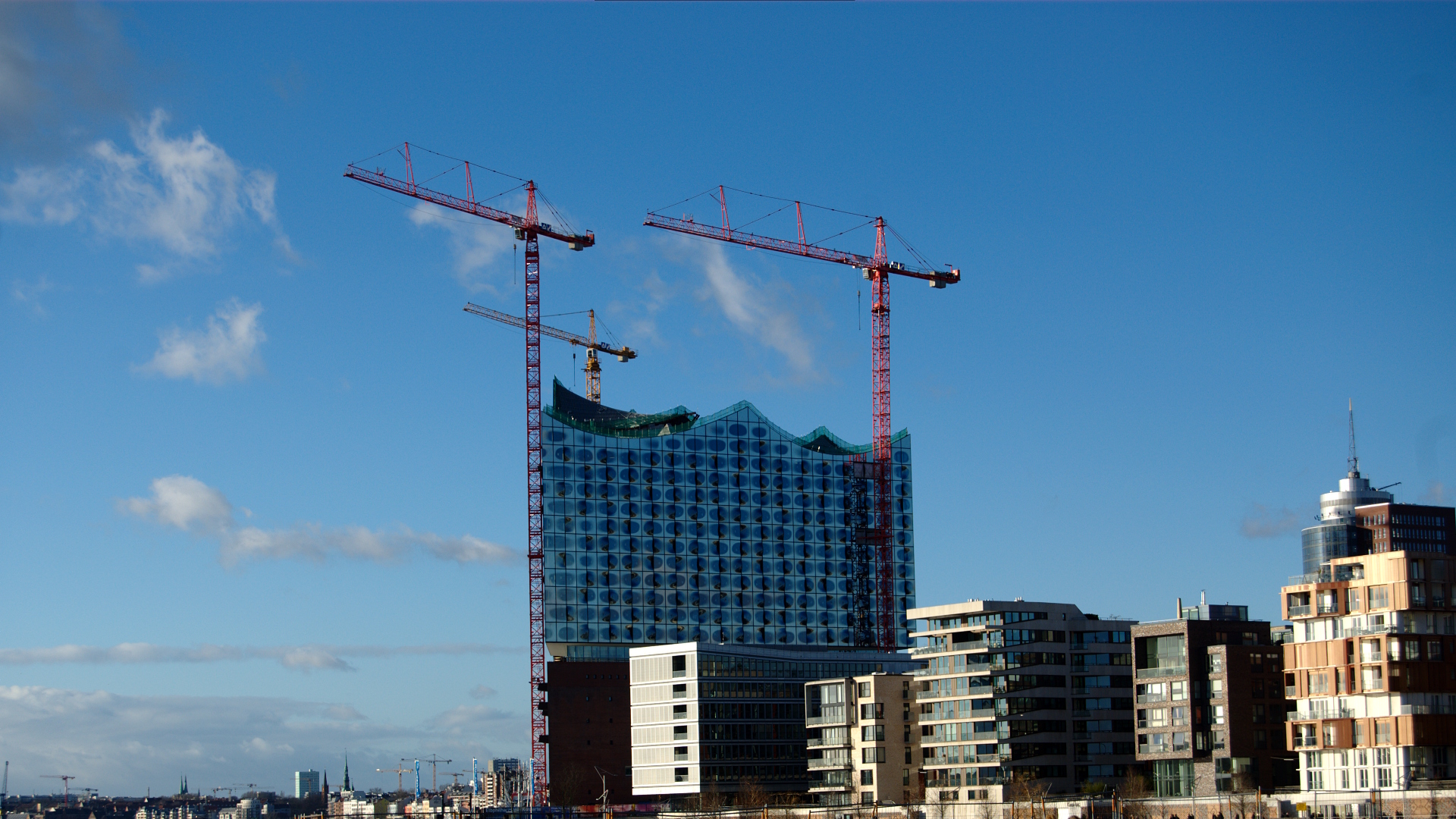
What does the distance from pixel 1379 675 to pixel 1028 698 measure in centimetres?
4975

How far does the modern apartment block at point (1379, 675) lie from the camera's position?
137750mm

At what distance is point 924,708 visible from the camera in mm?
190375

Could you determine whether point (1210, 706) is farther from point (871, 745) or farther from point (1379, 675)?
point (871, 745)

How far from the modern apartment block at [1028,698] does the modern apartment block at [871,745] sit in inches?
152

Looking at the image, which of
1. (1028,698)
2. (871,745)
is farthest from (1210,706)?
(871,745)

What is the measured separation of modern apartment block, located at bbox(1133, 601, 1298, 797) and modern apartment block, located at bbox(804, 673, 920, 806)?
32.3 metres

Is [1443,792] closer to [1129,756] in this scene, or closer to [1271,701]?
[1271,701]

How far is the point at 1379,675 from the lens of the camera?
139375 millimetres

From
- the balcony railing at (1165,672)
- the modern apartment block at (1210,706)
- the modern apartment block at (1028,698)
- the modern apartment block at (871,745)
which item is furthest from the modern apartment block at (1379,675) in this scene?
the modern apartment block at (871,745)

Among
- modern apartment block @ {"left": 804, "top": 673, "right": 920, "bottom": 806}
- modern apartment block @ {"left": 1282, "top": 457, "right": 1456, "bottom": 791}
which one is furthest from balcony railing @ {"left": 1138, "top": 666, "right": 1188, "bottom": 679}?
modern apartment block @ {"left": 804, "top": 673, "right": 920, "bottom": 806}

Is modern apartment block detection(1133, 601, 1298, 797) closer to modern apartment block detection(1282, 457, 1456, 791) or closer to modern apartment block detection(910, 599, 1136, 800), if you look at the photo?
modern apartment block detection(1282, 457, 1456, 791)

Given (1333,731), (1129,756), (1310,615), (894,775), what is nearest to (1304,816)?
(1333,731)

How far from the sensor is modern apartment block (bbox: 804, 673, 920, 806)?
19150cm

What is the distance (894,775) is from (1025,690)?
61.1 ft
